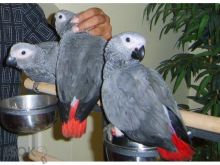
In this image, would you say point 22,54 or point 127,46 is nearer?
point 127,46

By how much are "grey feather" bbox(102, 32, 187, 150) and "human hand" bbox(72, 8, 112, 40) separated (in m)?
0.10

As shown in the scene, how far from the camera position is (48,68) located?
660 millimetres

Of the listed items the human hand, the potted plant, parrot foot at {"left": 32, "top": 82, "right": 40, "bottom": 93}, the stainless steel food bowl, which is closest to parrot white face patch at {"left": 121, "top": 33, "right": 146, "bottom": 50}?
the human hand

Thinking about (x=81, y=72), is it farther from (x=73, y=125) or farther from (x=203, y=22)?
(x=203, y=22)

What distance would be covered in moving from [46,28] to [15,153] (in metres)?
Answer: 0.39

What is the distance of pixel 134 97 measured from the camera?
449 mm

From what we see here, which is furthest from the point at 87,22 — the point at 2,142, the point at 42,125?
the point at 2,142

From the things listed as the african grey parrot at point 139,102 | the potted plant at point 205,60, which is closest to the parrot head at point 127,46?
the african grey parrot at point 139,102

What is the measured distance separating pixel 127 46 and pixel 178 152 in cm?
17

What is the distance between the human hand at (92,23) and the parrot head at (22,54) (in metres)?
0.14

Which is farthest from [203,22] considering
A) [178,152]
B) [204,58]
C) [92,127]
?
[178,152]

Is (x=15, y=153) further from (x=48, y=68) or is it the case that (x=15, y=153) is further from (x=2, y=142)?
(x=48, y=68)

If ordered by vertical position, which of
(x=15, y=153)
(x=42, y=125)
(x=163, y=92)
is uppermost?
(x=163, y=92)

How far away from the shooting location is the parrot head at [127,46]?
0.46 meters
